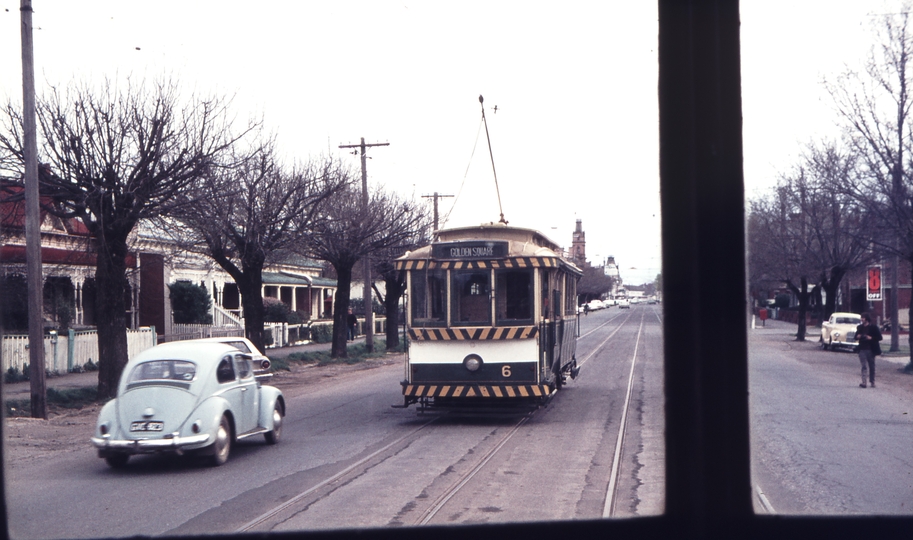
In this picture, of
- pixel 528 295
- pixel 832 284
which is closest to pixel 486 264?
pixel 528 295

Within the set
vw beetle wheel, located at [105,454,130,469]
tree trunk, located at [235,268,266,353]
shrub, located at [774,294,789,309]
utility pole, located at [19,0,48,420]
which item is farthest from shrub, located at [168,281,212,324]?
Result: shrub, located at [774,294,789,309]

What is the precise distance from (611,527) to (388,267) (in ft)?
92.8

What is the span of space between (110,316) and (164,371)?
8.35 m

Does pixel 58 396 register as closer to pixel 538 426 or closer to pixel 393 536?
pixel 538 426

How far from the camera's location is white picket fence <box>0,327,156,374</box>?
22766 mm

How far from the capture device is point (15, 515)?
7910mm

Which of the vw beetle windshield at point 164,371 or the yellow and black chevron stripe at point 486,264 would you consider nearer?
the vw beetle windshield at point 164,371

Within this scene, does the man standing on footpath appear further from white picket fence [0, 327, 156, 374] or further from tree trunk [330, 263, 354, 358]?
white picket fence [0, 327, 156, 374]

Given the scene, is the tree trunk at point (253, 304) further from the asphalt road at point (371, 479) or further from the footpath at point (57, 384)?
the asphalt road at point (371, 479)

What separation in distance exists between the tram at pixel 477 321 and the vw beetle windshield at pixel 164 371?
3.73 m

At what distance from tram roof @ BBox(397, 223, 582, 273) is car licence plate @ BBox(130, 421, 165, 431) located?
489 cm

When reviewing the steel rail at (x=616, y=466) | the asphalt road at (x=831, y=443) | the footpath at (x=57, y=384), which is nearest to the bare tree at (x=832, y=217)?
the asphalt road at (x=831, y=443)

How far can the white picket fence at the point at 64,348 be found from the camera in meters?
22.8

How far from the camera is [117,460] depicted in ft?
34.1
